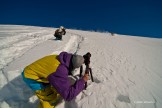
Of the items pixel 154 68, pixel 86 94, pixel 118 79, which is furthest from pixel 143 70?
pixel 86 94

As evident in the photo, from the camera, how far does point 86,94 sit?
5.14 m

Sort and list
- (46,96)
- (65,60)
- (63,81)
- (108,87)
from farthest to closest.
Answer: (108,87) < (46,96) < (65,60) < (63,81)

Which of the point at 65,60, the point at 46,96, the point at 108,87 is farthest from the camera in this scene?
the point at 108,87

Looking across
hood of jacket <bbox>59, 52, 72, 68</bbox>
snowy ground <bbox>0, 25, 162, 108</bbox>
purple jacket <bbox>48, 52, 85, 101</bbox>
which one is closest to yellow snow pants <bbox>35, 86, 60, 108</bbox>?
snowy ground <bbox>0, 25, 162, 108</bbox>

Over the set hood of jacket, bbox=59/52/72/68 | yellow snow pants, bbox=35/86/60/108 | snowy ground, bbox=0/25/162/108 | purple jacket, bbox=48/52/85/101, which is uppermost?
hood of jacket, bbox=59/52/72/68

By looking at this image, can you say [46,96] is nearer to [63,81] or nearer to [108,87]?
[63,81]

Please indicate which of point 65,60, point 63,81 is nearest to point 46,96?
point 63,81

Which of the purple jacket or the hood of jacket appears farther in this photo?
the hood of jacket

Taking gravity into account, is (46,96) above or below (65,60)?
below

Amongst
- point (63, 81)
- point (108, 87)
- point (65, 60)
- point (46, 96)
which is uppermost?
point (65, 60)

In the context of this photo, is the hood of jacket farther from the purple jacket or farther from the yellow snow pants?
the yellow snow pants

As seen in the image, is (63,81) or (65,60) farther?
(65,60)

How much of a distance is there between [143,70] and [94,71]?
74.9 inches

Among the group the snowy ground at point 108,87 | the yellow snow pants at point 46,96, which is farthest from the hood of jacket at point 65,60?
the snowy ground at point 108,87
